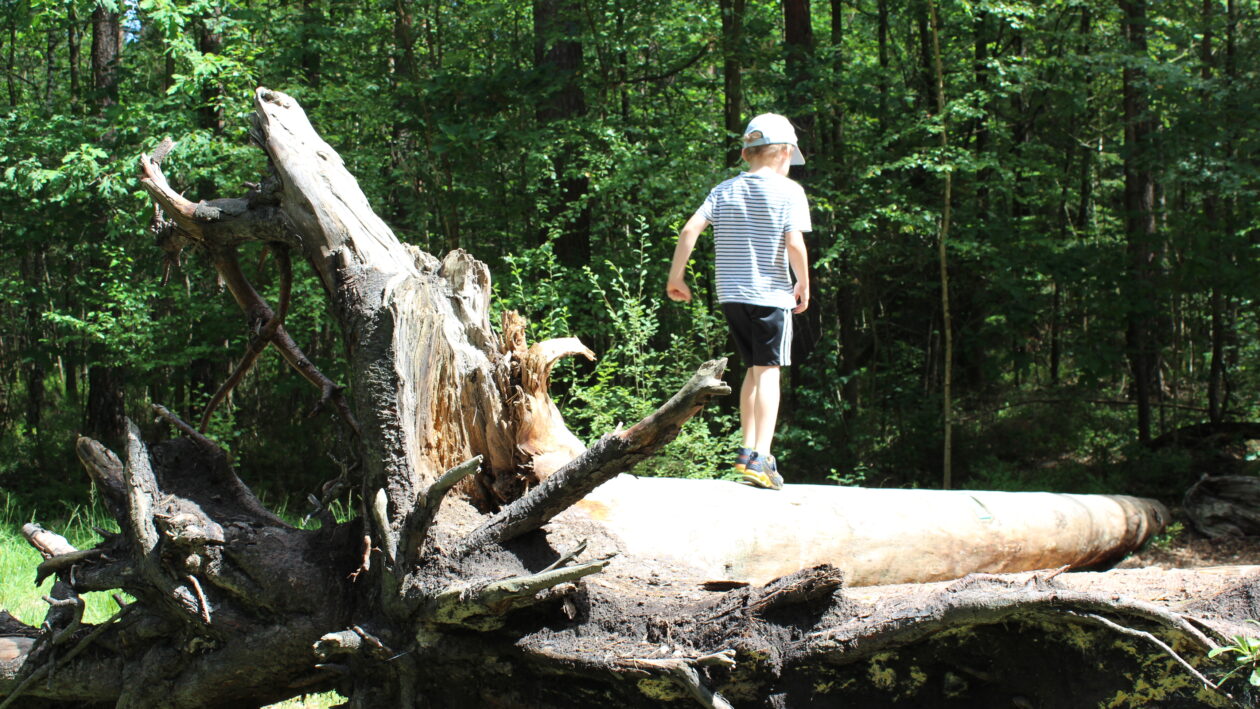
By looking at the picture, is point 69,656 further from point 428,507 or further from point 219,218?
point 219,218

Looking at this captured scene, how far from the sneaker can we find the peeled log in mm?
68

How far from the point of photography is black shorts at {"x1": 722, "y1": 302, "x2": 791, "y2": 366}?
4.70 meters

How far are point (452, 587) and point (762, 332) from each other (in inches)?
99.6

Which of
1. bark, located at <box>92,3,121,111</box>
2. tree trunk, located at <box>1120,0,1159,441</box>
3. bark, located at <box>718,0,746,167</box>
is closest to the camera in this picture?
tree trunk, located at <box>1120,0,1159,441</box>

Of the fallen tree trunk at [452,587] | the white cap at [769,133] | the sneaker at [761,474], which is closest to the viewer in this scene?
the fallen tree trunk at [452,587]

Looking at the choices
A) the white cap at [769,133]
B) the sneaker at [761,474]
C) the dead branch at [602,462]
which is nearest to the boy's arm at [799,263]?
the white cap at [769,133]

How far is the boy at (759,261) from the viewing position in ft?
15.4

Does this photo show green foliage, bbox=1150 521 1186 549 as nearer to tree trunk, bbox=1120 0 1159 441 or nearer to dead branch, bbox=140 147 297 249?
tree trunk, bbox=1120 0 1159 441

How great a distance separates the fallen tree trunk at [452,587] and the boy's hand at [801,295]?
4.04ft

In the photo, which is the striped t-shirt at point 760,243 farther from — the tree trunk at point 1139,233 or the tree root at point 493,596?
the tree trunk at point 1139,233

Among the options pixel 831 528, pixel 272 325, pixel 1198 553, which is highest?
pixel 272 325

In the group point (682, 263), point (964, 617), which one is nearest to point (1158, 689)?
point (964, 617)

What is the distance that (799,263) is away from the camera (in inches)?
185

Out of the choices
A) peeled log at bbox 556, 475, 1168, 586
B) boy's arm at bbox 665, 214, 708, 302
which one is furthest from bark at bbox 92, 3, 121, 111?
peeled log at bbox 556, 475, 1168, 586
